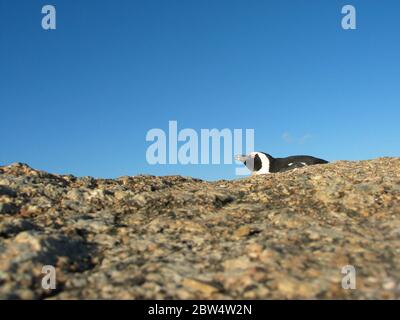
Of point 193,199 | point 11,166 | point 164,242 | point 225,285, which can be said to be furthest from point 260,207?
point 11,166

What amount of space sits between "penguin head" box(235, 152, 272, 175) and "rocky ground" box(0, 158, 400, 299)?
1455 cm

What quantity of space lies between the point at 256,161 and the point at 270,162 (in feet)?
3.49

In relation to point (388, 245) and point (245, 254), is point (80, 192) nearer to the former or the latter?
point (245, 254)

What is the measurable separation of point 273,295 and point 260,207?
284 centimetres

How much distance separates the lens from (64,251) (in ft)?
17.4

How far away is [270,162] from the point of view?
2338 centimetres
